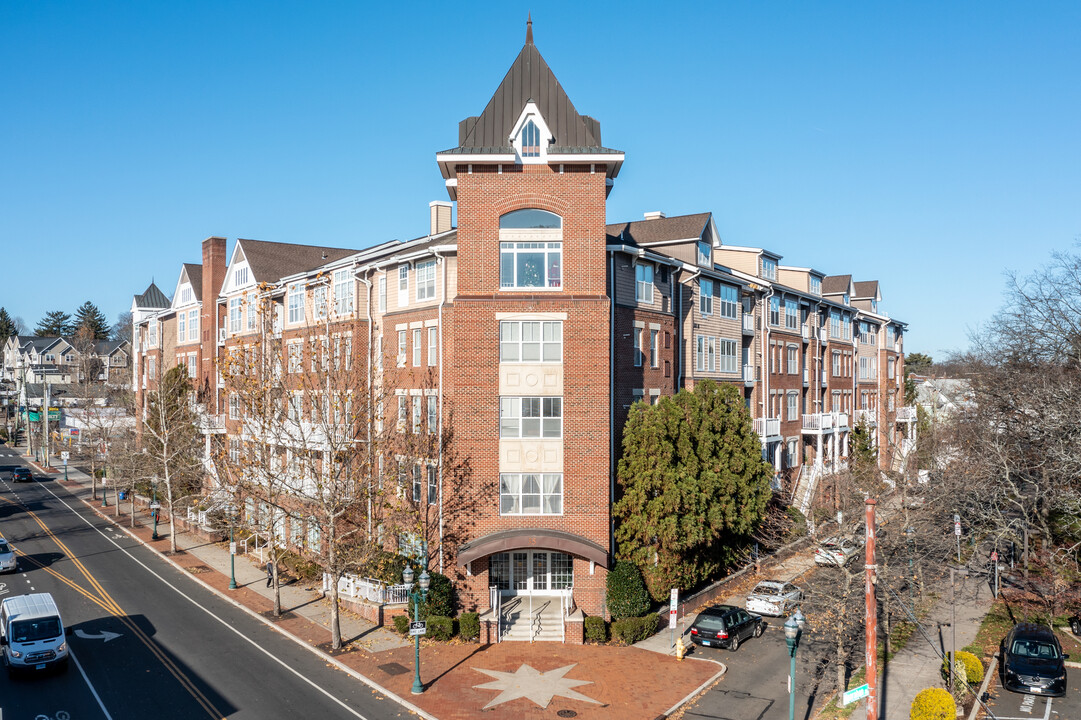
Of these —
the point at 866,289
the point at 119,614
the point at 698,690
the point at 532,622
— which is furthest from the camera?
the point at 866,289

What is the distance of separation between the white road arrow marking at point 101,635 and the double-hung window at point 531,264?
20.0m

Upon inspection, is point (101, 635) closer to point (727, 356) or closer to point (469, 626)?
point (469, 626)

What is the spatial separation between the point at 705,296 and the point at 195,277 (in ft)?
130

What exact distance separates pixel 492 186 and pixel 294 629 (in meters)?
19.1

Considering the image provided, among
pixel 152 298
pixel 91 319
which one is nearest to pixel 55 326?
pixel 91 319

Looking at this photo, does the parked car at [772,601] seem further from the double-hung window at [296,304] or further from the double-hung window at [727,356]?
the double-hung window at [296,304]

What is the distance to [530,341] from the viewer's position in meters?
29.4

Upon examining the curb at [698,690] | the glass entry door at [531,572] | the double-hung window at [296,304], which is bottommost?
the curb at [698,690]

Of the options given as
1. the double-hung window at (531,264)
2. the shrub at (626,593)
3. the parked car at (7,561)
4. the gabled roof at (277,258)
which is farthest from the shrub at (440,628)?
the gabled roof at (277,258)

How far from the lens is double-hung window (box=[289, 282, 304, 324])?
41.6 meters

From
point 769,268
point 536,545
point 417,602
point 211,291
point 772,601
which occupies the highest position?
point 769,268

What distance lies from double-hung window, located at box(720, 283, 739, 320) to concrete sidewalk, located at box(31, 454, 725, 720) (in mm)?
21802

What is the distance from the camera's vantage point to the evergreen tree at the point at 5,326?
151 m

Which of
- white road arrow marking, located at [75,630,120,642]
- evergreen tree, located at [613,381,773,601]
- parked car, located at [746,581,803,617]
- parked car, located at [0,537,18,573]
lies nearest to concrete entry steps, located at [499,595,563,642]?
evergreen tree, located at [613,381,773,601]
